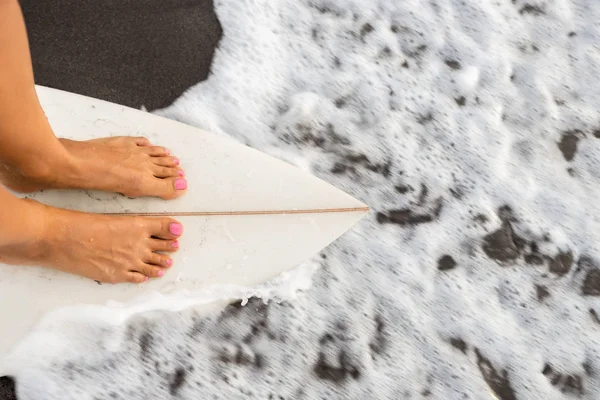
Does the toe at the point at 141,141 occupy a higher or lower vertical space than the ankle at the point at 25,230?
higher

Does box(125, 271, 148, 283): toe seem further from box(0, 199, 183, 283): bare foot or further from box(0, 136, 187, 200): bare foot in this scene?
box(0, 136, 187, 200): bare foot

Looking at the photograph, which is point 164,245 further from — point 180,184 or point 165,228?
point 180,184

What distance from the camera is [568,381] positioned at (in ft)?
3.60

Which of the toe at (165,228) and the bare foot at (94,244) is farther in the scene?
the toe at (165,228)

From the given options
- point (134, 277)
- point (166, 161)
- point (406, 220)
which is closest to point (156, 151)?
point (166, 161)

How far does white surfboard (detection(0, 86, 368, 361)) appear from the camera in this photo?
3.49ft

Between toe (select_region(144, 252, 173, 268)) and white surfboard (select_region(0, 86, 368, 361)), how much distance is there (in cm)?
2

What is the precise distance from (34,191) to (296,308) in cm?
62

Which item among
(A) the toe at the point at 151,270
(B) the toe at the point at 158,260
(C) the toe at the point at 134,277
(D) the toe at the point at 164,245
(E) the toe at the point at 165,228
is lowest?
(C) the toe at the point at 134,277

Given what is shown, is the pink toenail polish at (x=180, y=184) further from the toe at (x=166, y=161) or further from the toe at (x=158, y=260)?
the toe at (x=158, y=260)

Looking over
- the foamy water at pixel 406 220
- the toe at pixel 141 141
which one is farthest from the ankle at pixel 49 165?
the foamy water at pixel 406 220

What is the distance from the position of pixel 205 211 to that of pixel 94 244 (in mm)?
239

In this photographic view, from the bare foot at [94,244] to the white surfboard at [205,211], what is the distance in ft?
0.12

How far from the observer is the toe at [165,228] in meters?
1.07
